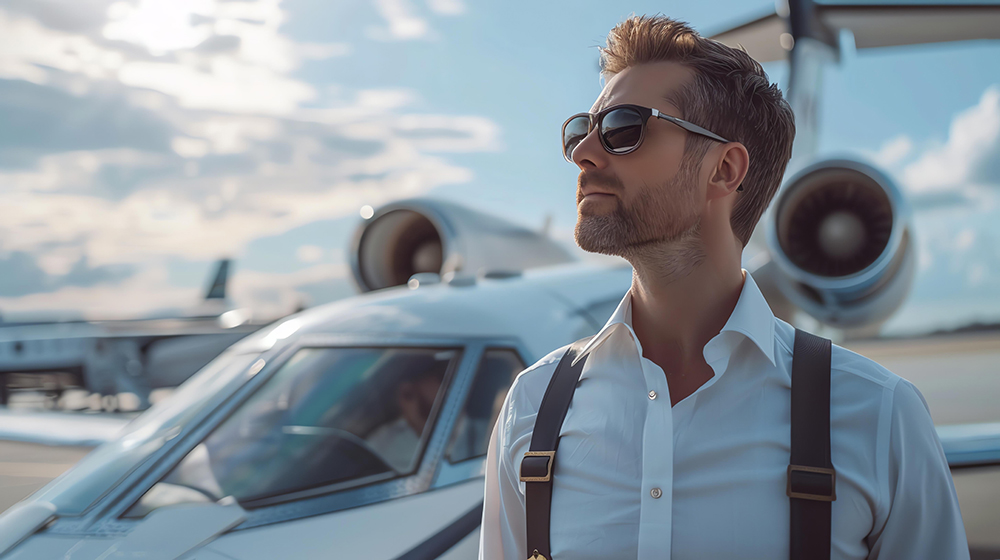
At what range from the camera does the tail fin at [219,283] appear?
33062 millimetres

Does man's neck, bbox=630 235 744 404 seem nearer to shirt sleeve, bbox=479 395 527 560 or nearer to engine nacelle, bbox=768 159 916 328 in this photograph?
shirt sleeve, bbox=479 395 527 560

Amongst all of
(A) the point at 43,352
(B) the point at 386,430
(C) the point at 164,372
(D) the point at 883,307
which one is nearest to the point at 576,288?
(B) the point at 386,430

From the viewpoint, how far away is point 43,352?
19.1 metres

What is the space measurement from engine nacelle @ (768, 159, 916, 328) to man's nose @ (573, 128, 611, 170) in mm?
6307

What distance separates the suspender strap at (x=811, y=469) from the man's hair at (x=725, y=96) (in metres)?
0.50

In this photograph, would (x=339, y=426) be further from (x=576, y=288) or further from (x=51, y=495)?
(x=576, y=288)

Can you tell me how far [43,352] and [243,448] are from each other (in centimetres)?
1991

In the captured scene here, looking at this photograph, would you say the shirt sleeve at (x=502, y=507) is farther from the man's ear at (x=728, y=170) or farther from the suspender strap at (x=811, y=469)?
the man's ear at (x=728, y=170)

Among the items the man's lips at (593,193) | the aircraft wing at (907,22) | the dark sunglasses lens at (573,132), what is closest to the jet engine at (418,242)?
the dark sunglasses lens at (573,132)

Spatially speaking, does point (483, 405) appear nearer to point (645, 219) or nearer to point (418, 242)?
point (645, 219)

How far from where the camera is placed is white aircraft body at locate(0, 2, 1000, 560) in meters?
2.53

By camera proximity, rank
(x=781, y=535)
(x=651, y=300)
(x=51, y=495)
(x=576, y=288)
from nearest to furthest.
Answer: (x=781, y=535)
(x=651, y=300)
(x=51, y=495)
(x=576, y=288)

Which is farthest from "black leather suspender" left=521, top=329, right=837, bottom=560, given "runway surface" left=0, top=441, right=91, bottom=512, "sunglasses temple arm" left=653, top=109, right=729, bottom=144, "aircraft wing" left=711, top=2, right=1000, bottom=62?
"aircraft wing" left=711, top=2, right=1000, bottom=62

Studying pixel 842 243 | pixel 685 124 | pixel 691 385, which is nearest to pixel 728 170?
pixel 685 124
